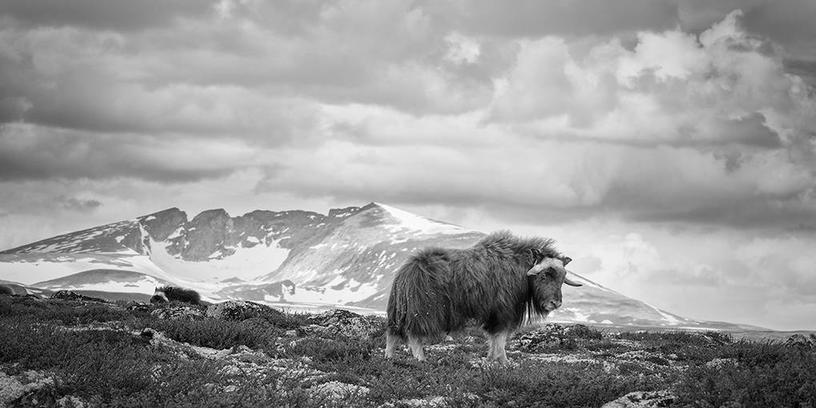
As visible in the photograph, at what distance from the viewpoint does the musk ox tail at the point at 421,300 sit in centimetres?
1753

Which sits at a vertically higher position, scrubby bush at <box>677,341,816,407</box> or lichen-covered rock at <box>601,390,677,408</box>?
scrubby bush at <box>677,341,816,407</box>

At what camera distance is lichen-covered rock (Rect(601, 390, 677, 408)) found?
10552 millimetres

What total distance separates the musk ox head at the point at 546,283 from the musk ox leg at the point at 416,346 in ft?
11.3

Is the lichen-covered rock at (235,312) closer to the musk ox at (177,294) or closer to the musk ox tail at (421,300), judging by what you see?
the musk ox tail at (421,300)

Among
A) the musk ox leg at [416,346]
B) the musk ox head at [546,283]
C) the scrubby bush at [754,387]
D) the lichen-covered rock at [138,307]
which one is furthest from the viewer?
the lichen-covered rock at [138,307]

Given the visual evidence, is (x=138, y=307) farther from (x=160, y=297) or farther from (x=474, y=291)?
(x=474, y=291)

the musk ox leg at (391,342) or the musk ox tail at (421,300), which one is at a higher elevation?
the musk ox tail at (421,300)

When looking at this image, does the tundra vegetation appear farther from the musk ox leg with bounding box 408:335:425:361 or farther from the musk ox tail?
the musk ox tail

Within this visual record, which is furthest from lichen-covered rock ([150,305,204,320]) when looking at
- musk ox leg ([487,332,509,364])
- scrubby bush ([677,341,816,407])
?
scrubby bush ([677,341,816,407])

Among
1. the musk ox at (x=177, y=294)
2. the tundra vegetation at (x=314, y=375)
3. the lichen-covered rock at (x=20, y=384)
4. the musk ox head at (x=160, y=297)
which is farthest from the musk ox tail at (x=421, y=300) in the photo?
the musk ox at (x=177, y=294)

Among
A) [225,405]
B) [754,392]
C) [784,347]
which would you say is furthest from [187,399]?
[784,347]

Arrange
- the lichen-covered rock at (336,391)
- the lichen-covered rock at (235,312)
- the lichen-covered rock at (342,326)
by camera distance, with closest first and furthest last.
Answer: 1. the lichen-covered rock at (336,391)
2. the lichen-covered rock at (342,326)
3. the lichen-covered rock at (235,312)

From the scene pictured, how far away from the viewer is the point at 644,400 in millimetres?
10859

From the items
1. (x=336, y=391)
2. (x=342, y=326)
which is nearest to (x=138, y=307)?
(x=342, y=326)
